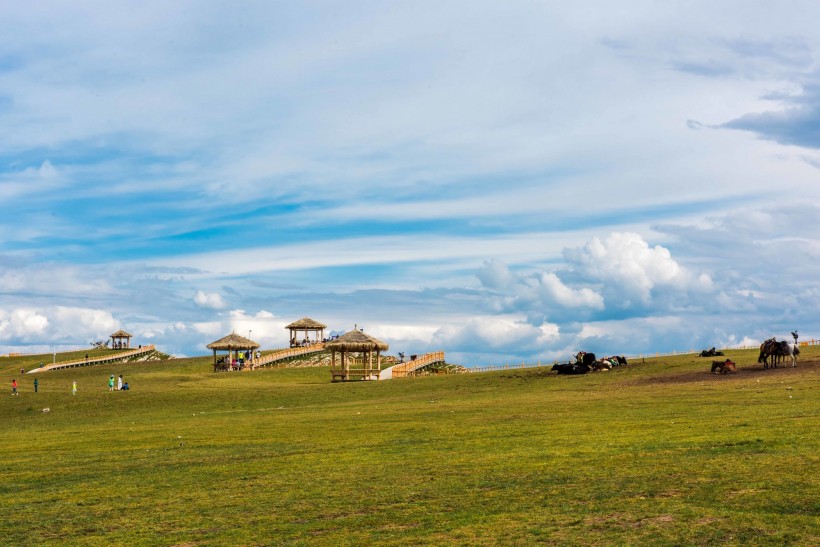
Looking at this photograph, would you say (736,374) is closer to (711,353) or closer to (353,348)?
(711,353)

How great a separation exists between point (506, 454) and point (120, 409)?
36292mm

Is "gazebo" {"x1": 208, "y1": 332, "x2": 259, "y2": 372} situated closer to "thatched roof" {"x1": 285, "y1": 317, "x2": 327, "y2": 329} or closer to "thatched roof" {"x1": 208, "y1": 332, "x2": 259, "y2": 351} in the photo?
"thatched roof" {"x1": 208, "y1": 332, "x2": 259, "y2": 351}

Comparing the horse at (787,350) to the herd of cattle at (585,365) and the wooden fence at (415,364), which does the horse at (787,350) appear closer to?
the herd of cattle at (585,365)

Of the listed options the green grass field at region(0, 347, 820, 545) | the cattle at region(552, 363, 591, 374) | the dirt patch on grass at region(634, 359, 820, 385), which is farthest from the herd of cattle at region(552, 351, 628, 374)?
the green grass field at region(0, 347, 820, 545)

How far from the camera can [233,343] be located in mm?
97438

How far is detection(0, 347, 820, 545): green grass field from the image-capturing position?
499 inches

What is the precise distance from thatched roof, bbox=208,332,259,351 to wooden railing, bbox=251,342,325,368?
2265mm

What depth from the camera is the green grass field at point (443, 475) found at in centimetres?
1266

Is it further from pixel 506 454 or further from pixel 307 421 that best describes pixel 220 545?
pixel 307 421

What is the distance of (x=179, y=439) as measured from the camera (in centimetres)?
2875

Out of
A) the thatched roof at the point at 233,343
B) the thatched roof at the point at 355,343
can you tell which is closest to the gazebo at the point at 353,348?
the thatched roof at the point at 355,343

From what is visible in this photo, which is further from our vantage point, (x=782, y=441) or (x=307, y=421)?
(x=307, y=421)

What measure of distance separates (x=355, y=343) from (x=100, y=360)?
205ft

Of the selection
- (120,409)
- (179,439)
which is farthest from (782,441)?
(120,409)
